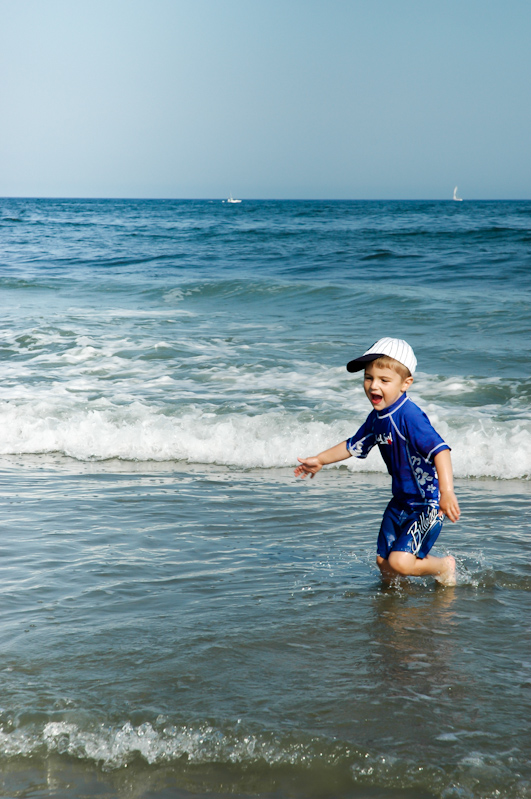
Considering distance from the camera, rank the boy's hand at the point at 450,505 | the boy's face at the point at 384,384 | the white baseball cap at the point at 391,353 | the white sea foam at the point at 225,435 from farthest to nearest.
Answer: the white sea foam at the point at 225,435 → the boy's face at the point at 384,384 → the white baseball cap at the point at 391,353 → the boy's hand at the point at 450,505

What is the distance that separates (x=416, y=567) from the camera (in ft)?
11.3

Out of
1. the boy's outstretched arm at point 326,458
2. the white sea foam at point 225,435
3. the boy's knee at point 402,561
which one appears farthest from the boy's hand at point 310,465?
the white sea foam at point 225,435

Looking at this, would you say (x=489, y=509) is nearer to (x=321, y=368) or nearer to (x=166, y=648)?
(x=166, y=648)

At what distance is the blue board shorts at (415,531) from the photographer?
11.2 ft

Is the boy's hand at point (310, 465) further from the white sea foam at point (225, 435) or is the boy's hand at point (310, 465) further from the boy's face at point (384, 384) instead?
the white sea foam at point (225, 435)

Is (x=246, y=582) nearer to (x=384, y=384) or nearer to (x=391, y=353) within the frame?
(x=384, y=384)

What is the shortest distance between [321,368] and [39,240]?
75.1 feet

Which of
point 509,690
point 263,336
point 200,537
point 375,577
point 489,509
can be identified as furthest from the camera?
point 263,336

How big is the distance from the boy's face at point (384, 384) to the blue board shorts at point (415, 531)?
56 cm

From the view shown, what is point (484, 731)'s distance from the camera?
2.27 meters

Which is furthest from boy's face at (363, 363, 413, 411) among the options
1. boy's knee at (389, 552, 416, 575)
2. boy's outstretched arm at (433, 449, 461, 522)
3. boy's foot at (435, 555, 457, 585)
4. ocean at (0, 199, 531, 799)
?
ocean at (0, 199, 531, 799)

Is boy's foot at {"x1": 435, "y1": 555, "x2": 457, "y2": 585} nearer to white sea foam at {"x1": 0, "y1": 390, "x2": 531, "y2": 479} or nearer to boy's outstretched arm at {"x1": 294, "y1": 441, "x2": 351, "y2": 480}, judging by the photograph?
boy's outstretched arm at {"x1": 294, "y1": 441, "x2": 351, "y2": 480}

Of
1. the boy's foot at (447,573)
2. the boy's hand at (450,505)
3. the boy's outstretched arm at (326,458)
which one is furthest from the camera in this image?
the boy's outstretched arm at (326,458)

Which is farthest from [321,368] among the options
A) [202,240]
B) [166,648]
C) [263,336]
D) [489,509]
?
[202,240]
